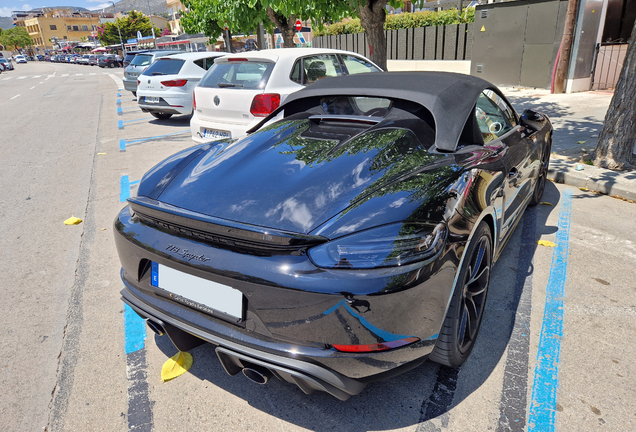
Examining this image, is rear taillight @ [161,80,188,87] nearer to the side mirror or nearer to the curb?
the curb

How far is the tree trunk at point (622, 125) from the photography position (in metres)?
5.50

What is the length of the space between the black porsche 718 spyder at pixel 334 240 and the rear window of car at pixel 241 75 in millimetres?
3847

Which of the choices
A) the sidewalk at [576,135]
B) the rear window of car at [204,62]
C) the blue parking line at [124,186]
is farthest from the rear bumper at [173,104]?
the sidewalk at [576,135]

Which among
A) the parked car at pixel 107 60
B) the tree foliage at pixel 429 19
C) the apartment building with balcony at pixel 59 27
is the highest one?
the apartment building with balcony at pixel 59 27

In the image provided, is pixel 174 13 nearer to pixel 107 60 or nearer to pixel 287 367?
pixel 107 60

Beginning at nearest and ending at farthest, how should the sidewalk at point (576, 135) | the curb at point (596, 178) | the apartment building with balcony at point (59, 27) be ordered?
the curb at point (596, 178) < the sidewalk at point (576, 135) < the apartment building with balcony at point (59, 27)

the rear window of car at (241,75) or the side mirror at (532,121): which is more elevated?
the rear window of car at (241,75)

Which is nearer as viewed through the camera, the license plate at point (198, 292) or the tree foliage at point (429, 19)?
the license plate at point (198, 292)

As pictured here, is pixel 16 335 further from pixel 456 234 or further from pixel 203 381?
pixel 456 234

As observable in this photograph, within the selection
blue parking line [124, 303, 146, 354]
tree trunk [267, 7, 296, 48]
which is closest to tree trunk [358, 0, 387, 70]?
tree trunk [267, 7, 296, 48]

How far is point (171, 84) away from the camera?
34.4ft

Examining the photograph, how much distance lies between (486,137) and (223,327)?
2.06 metres

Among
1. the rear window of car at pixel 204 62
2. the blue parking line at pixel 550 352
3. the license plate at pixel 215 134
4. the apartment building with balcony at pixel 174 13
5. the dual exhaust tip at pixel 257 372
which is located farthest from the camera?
the apartment building with balcony at pixel 174 13

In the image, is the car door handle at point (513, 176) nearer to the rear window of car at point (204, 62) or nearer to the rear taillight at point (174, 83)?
the rear taillight at point (174, 83)
